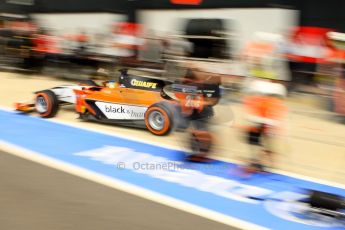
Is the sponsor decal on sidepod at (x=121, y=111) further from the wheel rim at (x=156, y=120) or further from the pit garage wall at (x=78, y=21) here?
the pit garage wall at (x=78, y=21)

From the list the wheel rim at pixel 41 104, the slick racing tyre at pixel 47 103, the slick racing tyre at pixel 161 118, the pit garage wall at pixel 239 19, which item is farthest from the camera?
the pit garage wall at pixel 239 19

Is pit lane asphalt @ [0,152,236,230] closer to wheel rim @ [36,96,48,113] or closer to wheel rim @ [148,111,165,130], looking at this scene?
wheel rim @ [148,111,165,130]

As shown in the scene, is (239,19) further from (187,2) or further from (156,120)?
(156,120)

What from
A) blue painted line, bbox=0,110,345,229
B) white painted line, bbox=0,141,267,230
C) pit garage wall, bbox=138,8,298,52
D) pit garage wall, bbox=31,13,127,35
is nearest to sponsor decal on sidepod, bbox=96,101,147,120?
blue painted line, bbox=0,110,345,229

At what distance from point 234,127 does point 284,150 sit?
46.6 inches

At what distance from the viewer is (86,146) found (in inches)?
262

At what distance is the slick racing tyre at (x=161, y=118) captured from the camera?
6.86m

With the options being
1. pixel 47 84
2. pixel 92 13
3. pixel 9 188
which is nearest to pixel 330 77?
pixel 9 188

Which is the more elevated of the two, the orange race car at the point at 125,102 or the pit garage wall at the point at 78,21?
the pit garage wall at the point at 78,21

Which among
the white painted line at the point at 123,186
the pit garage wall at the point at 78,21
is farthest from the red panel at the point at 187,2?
the white painted line at the point at 123,186

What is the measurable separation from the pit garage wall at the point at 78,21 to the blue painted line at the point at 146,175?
6.23m

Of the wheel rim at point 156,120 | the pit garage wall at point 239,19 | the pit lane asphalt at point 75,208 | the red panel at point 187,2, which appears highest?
the red panel at point 187,2

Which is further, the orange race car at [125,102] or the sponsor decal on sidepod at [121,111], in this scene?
the sponsor decal on sidepod at [121,111]

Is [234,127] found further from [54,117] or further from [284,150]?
[54,117]
